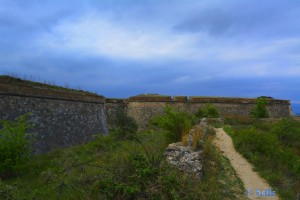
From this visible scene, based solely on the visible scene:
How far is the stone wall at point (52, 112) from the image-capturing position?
1186 centimetres

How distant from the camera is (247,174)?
7246 mm

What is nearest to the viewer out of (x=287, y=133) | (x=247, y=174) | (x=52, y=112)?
(x=247, y=174)

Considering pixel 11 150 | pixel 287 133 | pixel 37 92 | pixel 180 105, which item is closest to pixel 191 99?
pixel 180 105

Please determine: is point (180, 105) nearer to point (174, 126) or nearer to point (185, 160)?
point (174, 126)

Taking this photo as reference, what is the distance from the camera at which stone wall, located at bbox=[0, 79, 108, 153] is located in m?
11.9

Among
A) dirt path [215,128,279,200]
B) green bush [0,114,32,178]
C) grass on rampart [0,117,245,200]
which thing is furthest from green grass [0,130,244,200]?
green bush [0,114,32,178]

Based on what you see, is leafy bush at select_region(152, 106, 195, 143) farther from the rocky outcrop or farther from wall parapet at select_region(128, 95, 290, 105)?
wall parapet at select_region(128, 95, 290, 105)

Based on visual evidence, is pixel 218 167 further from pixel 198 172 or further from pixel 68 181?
pixel 68 181

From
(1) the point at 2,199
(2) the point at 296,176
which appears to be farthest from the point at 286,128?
(1) the point at 2,199

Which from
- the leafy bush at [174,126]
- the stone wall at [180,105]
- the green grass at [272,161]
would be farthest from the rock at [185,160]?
the stone wall at [180,105]

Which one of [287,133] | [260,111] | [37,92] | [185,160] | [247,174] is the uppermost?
[37,92]

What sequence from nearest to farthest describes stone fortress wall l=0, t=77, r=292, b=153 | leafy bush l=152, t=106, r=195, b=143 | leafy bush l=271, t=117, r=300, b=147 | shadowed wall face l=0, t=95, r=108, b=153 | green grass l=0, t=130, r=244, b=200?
1. green grass l=0, t=130, r=244, b=200
2. leafy bush l=152, t=106, r=195, b=143
3. shadowed wall face l=0, t=95, r=108, b=153
4. stone fortress wall l=0, t=77, r=292, b=153
5. leafy bush l=271, t=117, r=300, b=147

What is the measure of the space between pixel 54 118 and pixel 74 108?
2241 millimetres

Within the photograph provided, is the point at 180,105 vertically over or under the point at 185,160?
over
